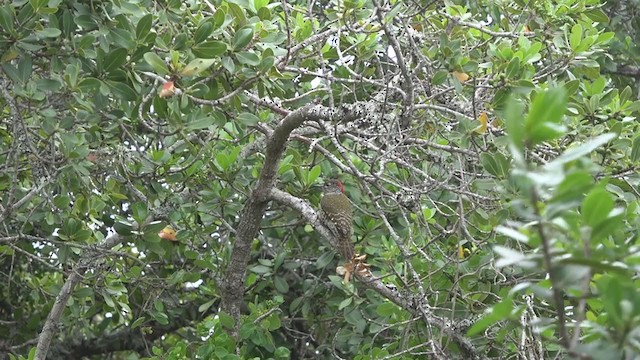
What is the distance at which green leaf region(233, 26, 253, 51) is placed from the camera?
12.2ft

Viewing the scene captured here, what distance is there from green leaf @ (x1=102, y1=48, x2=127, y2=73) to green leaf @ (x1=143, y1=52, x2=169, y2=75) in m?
0.13

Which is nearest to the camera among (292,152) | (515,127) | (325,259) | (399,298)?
(515,127)

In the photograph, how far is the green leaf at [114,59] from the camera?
363 cm

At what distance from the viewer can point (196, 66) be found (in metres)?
3.55

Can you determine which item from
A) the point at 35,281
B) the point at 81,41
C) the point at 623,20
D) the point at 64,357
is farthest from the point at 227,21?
the point at 623,20

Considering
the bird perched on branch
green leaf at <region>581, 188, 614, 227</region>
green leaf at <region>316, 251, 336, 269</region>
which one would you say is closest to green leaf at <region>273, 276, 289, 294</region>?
green leaf at <region>316, 251, 336, 269</region>

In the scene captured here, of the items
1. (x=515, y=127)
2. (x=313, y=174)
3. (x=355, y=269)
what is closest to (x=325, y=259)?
A: (x=313, y=174)

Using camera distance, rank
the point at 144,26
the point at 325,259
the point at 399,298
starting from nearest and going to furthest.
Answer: the point at 144,26 → the point at 399,298 → the point at 325,259

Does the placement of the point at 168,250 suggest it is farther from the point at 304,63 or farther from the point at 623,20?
the point at 623,20

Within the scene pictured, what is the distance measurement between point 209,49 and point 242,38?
0.45ft

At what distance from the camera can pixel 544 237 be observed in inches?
64.0

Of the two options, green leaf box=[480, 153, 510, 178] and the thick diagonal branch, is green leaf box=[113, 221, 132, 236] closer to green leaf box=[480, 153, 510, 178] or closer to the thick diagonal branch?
the thick diagonal branch

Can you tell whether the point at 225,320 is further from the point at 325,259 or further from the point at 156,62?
the point at 156,62

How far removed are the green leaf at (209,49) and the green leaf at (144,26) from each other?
192 millimetres
